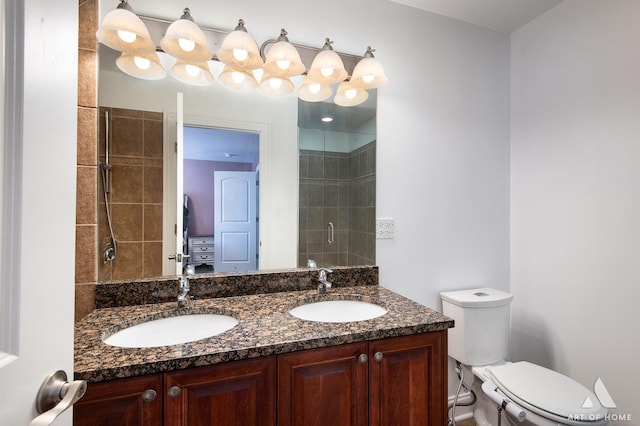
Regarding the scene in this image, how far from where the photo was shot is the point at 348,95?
1.58 meters

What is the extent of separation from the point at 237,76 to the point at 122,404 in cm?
130

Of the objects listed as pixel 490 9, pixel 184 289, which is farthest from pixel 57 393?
pixel 490 9

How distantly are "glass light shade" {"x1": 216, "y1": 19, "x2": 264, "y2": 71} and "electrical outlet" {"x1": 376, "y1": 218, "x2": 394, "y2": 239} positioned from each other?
1.01m

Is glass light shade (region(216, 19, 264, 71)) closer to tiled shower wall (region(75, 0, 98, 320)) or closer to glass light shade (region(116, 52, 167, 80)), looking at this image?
glass light shade (region(116, 52, 167, 80))

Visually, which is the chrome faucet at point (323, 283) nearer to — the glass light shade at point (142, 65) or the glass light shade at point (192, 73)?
the glass light shade at point (192, 73)

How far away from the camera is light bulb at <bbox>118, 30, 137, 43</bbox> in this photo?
3.79ft

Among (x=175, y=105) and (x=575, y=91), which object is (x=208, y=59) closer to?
(x=175, y=105)

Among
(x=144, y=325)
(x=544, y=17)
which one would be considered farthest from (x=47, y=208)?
(x=544, y=17)

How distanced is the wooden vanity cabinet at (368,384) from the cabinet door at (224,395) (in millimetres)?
46

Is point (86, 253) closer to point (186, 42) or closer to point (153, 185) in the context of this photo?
point (153, 185)

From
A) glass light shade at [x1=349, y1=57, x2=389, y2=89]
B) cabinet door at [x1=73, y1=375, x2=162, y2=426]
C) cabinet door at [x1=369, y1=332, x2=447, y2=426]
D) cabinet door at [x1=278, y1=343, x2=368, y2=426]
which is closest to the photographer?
cabinet door at [x1=73, y1=375, x2=162, y2=426]

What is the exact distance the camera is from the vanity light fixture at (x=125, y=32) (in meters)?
1.13

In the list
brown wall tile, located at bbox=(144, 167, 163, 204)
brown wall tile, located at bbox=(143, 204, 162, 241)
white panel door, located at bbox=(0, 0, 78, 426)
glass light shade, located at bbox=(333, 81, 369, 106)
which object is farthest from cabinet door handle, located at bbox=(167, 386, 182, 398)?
glass light shade, located at bbox=(333, 81, 369, 106)

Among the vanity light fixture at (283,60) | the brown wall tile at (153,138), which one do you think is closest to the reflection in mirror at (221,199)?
the brown wall tile at (153,138)
